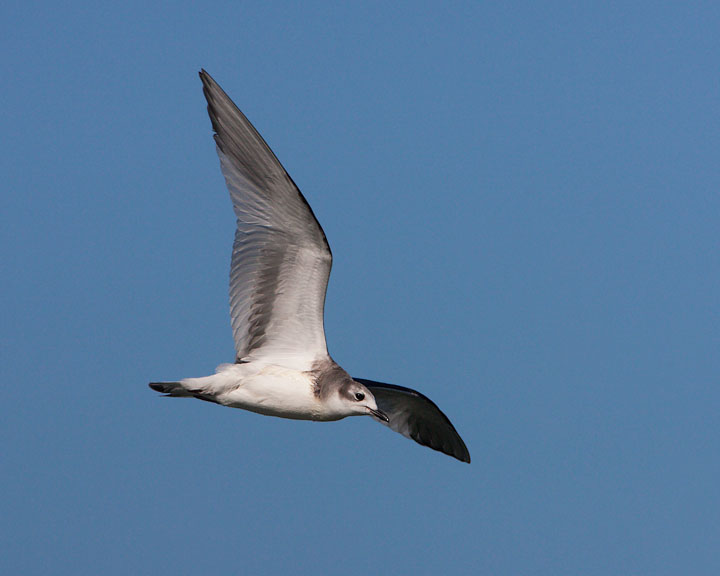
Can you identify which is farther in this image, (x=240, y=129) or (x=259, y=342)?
(x=259, y=342)

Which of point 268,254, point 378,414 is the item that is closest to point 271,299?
point 268,254

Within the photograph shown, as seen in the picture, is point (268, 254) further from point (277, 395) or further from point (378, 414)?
point (378, 414)

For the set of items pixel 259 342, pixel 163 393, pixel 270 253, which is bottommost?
pixel 163 393

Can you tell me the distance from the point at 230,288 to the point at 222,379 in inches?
53.8

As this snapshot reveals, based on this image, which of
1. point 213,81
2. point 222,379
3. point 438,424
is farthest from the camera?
point 438,424

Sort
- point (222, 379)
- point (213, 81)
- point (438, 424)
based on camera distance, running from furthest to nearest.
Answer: point (438, 424) → point (222, 379) → point (213, 81)

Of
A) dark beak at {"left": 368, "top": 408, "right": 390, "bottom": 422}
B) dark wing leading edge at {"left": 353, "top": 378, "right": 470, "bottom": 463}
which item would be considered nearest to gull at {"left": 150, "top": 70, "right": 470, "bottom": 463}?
dark beak at {"left": 368, "top": 408, "right": 390, "bottom": 422}

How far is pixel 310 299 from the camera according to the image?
14.7m

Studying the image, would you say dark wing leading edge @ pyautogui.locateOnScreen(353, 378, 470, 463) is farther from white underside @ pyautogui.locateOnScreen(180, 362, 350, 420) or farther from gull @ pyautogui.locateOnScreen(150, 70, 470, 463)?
white underside @ pyautogui.locateOnScreen(180, 362, 350, 420)

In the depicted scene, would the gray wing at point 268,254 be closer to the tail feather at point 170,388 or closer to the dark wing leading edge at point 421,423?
the tail feather at point 170,388

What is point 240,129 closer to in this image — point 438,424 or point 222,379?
point 222,379

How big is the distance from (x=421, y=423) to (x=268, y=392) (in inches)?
194

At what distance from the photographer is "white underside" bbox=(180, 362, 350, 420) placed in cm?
1432

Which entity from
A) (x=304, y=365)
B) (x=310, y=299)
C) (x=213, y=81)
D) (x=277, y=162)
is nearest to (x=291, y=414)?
(x=304, y=365)
